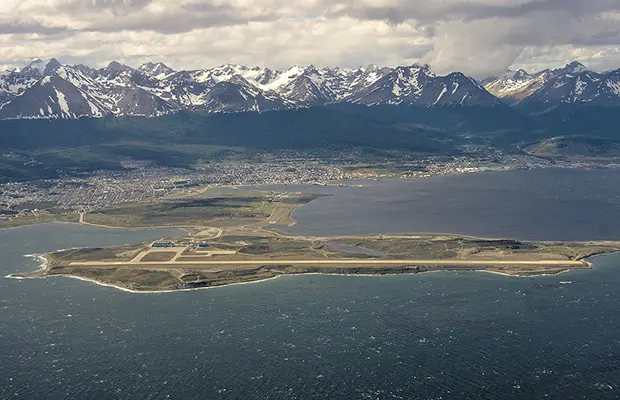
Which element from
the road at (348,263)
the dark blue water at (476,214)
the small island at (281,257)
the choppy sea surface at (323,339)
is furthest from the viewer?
the dark blue water at (476,214)

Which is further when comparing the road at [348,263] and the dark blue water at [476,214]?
the dark blue water at [476,214]

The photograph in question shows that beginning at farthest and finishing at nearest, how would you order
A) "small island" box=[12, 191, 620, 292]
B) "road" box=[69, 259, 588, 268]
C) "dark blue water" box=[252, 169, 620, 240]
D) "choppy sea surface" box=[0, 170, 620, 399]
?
"dark blue water" box=[252, 169, 620, 240] < "road" box=[69, 259, 588, 268] < "small island" box=[12, 191, 620, 292] < "choppy sea surface" box=[0, 170, 620, 399]

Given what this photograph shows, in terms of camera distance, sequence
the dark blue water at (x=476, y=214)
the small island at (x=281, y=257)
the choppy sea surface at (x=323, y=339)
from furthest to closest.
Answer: the dark blue water at (x=476, y=214), the small island at (x=281, y=257), the choppy sea surface at (x=323, y=339)

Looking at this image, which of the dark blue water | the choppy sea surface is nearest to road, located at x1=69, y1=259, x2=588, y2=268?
the choppy sea surface

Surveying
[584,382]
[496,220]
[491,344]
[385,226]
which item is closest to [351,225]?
[385,226]

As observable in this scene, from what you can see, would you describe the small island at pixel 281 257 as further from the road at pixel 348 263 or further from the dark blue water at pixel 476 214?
the dark blue water at pixel 476 214

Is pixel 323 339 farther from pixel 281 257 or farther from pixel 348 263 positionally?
pixel 281 257

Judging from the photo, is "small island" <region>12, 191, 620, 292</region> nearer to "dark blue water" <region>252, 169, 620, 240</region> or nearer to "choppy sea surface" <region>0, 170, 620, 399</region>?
"choppy sea surface" <region>0, 170, 620, 399</region>

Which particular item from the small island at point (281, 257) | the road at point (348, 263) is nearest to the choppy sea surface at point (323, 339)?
the small island at point (281, 257)
